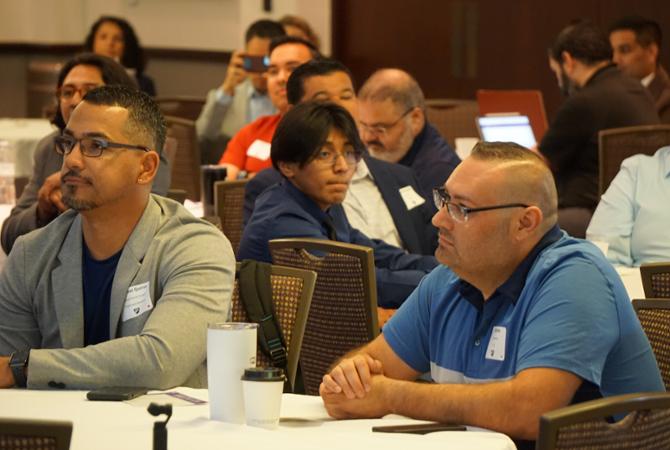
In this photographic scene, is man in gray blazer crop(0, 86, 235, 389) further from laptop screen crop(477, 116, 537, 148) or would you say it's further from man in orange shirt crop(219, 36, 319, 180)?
laptop screen crop(477, 116, 537, 148)

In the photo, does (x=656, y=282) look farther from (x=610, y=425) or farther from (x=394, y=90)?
(x=394, y=90)

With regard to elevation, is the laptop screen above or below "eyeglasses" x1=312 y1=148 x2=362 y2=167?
below

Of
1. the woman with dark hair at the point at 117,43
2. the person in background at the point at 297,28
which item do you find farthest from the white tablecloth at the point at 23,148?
the person in background at the point at 297,28

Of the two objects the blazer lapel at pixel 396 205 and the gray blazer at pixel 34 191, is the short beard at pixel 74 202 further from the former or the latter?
the blazer lapel at pixel 396 205

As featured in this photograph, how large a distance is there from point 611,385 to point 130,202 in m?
1.25

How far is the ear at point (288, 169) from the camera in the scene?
449 centimetres

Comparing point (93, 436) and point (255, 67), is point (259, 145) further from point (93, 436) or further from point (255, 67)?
point (93, 436)

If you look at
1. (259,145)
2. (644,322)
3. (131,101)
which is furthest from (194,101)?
(644,322)

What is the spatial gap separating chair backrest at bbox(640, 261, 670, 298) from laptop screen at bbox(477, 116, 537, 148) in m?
3.90

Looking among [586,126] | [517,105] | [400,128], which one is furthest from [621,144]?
[517,105]

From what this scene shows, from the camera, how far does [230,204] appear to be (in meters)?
5.54

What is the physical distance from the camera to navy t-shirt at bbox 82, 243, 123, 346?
311cm

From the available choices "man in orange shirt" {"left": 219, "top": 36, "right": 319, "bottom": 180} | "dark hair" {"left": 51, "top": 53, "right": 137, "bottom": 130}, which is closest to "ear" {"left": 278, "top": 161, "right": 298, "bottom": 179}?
"dark hair" {"left": 51, "top": 53, "right": 137, "bottom": 130}

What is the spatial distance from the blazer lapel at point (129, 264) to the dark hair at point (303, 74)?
2.85 meters
